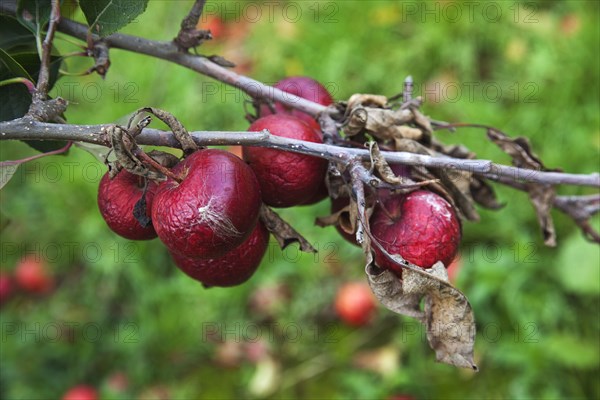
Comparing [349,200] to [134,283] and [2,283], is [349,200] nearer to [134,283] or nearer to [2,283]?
[134,283]

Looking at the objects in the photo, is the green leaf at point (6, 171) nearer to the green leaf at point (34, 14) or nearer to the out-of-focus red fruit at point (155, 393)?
the green leaf at point (34, 14)

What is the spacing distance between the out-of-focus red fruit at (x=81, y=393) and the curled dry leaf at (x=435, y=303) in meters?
1.76

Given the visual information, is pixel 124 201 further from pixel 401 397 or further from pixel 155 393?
pixel 155 393

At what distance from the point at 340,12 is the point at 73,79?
1.30 metres

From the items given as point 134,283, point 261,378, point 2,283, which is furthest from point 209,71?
point 2,283

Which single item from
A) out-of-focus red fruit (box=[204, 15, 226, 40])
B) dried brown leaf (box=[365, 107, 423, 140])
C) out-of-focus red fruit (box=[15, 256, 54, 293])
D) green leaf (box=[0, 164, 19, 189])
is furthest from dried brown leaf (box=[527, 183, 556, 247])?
out-of-focus red fruit (box=[204, 15, 226, 40])

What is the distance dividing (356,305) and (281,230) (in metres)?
1.55

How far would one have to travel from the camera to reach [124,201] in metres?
0.77

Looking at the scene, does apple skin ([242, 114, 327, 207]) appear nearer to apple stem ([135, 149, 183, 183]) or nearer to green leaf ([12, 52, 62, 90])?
apple stem ([135, 149, 183, 183])

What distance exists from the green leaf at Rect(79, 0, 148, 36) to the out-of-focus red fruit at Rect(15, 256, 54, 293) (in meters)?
1.93

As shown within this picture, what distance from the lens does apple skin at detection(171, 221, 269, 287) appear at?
827 mm

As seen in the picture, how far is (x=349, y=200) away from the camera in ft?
2.78

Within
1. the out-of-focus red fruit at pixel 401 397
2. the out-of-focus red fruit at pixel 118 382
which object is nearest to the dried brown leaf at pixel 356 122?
the out-of-focus red fruit at pixel 401 397

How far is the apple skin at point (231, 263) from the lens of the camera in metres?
0.83
